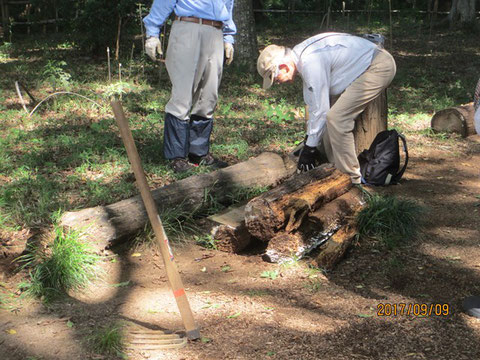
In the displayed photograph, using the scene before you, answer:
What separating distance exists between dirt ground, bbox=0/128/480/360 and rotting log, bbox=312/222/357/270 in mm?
75

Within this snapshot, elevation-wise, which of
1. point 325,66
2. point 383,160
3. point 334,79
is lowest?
point 383,160

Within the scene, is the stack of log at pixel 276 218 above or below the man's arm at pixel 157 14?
below

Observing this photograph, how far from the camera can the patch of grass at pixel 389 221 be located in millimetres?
4043

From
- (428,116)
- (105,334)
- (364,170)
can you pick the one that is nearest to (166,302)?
(105,334)

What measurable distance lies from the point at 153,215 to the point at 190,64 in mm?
2788

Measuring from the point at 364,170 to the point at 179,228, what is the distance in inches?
76.1

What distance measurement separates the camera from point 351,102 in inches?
A: 179

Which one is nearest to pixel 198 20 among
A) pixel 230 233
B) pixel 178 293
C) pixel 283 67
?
pixel 283 67

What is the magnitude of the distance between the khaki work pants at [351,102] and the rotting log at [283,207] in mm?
652

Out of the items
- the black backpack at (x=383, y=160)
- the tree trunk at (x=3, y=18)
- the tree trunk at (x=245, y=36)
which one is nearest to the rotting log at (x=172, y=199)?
the black backpack at (x=383, y=160)

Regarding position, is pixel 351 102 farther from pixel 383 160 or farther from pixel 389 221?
pixel 389 221

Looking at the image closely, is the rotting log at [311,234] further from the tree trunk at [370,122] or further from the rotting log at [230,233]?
the tree trunk at [370,122]

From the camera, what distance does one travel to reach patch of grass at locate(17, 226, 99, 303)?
129 inches

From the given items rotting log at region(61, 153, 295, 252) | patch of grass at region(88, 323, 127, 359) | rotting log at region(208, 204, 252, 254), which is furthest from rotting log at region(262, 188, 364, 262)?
patch of grass at region(88, 323, 127, 359)
